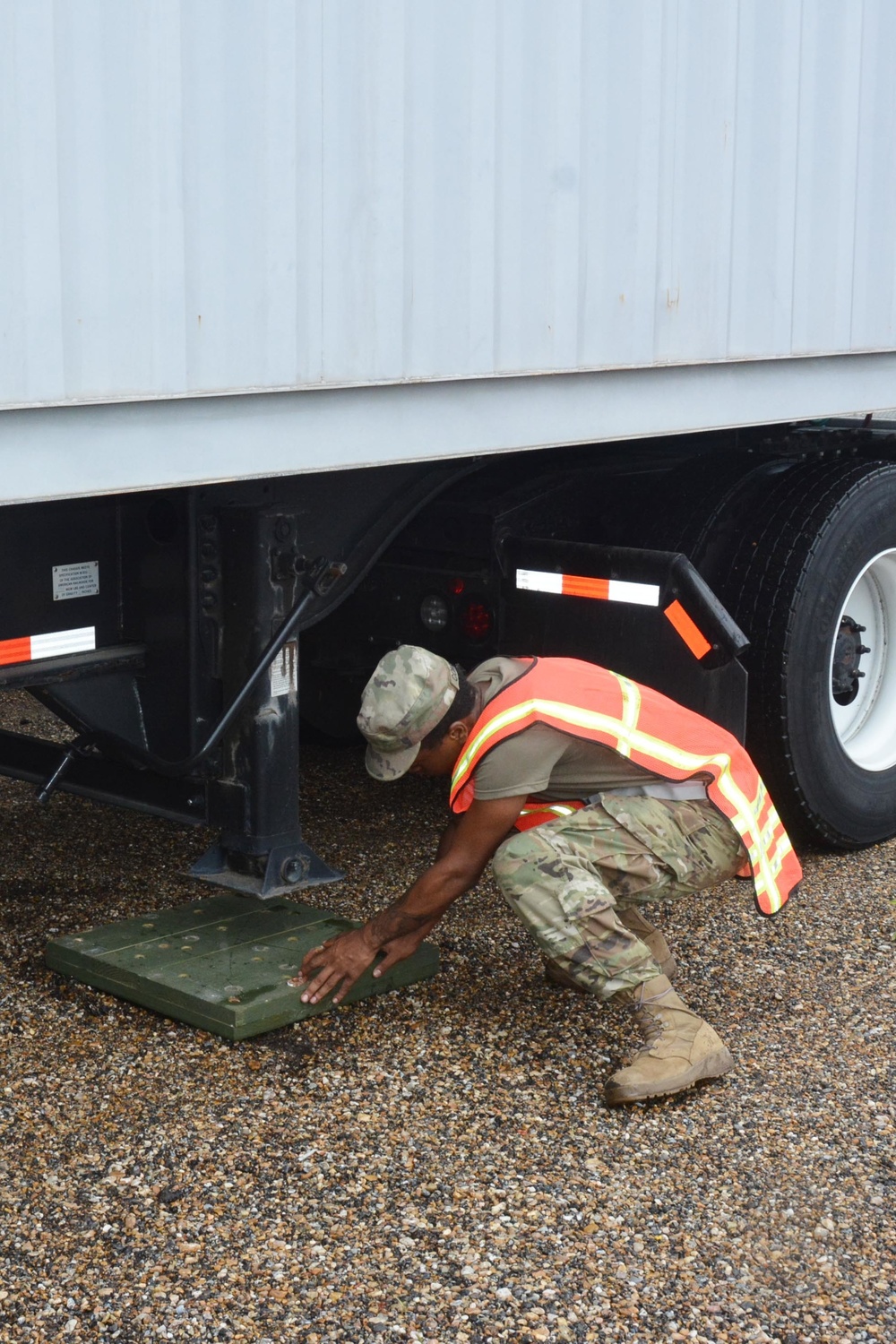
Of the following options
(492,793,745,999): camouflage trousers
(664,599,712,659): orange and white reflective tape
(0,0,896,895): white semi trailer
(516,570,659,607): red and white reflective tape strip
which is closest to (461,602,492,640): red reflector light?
(0,0,896,895): white semi trailer

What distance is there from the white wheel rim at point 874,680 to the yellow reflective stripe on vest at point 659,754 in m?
1.48

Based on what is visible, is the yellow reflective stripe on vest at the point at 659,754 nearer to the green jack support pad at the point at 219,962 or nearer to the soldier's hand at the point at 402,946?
the soldier's hand at the point at 402,946

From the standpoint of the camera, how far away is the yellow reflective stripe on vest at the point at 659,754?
3.16 meters

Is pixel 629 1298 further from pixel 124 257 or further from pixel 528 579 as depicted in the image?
pixel 528 579

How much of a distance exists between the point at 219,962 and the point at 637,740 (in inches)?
41.9

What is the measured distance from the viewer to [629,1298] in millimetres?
2531

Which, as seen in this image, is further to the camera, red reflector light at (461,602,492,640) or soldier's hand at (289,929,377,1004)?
red reflector light at (461,602,492,640)

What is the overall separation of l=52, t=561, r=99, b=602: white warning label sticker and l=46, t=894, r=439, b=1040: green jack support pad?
81cm

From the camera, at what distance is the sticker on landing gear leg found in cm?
353

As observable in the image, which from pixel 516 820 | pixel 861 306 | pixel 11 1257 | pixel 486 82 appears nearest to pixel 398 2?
pixel 486 82

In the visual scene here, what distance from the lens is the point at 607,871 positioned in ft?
11.0

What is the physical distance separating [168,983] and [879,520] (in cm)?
248

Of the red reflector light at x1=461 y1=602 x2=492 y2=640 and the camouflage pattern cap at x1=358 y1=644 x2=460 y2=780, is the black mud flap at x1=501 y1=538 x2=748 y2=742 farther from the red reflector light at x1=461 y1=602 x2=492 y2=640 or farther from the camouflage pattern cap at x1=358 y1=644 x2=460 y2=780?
the camouflage pattern cap at x1=358 y1=644 x2=460 y2=780

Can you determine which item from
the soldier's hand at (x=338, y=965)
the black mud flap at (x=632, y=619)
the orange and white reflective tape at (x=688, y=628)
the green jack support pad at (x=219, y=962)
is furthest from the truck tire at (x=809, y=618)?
the soldier's hand at (x=338, y=965)
